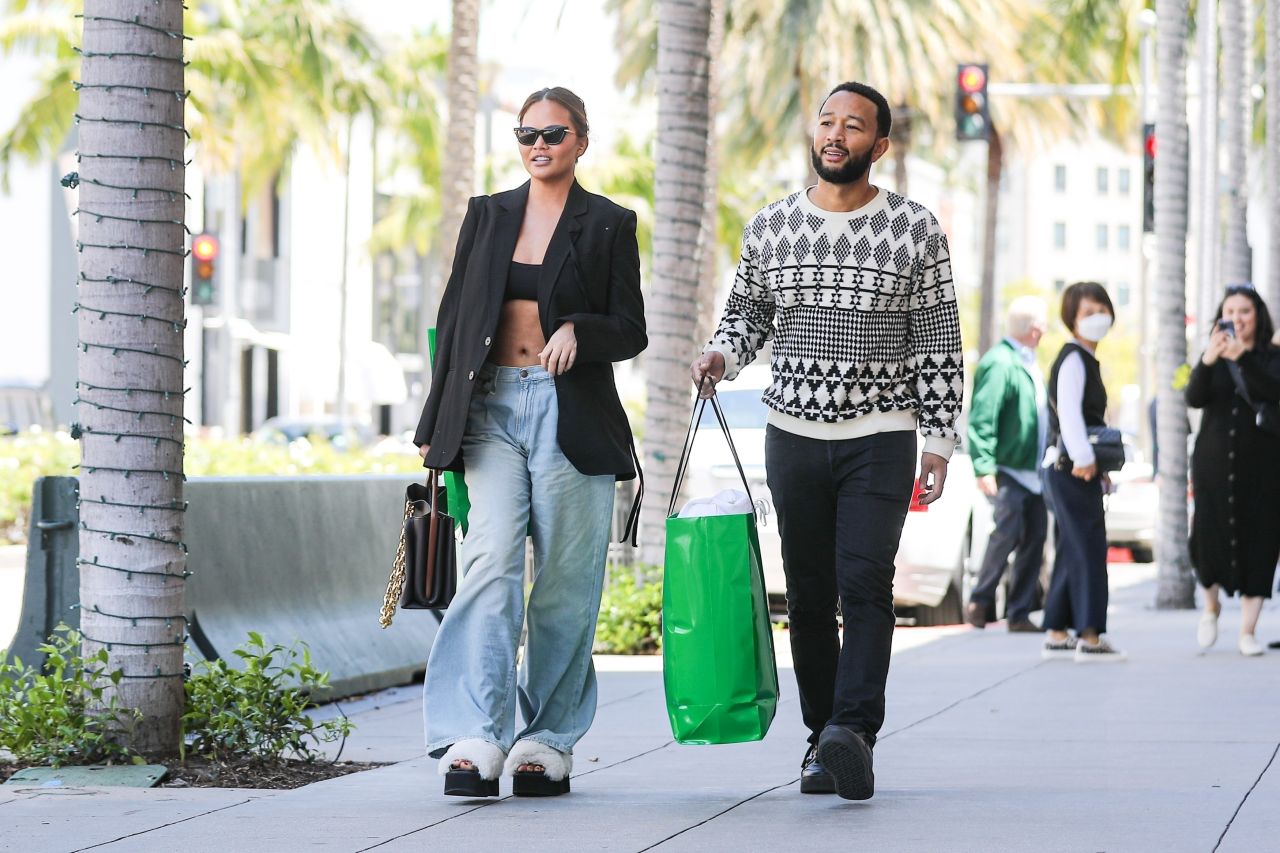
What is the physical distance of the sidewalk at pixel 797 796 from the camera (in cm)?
546

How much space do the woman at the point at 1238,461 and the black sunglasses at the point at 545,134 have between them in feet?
18.2

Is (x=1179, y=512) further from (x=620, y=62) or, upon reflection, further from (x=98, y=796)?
(x=620, y=62)

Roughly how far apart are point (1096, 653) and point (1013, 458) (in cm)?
237

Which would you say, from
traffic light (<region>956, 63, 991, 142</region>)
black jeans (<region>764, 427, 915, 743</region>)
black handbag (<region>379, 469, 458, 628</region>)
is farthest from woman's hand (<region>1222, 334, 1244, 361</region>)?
traffic light (<region>956, 63, 991, 142</region>)

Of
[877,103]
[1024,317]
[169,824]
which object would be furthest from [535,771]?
[1024,317]

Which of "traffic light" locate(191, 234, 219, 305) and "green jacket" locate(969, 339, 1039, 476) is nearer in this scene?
"green jacket" locate(969, 339, 1039, 476)

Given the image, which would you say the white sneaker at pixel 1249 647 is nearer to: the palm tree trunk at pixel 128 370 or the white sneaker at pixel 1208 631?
the white sneaker at pixel 1208 631

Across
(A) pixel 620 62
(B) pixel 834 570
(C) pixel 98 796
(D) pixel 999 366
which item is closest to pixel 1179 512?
(D) pixel 999 366

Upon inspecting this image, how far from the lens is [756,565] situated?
617cm

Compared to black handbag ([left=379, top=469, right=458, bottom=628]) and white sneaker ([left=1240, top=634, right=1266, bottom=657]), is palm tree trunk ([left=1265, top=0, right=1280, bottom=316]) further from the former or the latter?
black handbag ([left=379, top=469, right=458, bottom=628])

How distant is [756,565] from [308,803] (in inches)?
55.7

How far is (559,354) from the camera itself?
6.02m

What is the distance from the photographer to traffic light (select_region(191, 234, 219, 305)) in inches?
907

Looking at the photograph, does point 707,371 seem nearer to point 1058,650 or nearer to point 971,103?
point 1058,650
